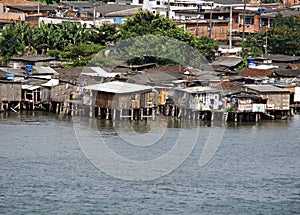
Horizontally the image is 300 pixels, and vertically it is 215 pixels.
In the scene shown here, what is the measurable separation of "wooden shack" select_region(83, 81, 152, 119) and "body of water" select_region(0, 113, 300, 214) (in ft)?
9.66

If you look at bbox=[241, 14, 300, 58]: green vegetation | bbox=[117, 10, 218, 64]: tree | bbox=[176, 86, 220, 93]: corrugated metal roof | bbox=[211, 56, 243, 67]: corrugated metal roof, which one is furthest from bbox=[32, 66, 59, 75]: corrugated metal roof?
bbox=[241, 14, 300, 58]: green vegetation

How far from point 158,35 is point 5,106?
36.4 ft

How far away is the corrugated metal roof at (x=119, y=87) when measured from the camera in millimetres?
34344

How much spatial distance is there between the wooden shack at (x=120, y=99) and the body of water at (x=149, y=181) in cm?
295

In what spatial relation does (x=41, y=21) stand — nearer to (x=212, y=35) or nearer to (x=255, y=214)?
(x=212, y=35)

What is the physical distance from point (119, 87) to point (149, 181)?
11722 millimetres

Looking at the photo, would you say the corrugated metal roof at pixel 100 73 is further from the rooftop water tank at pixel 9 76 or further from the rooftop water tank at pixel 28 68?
the rooftop water tank at pixel 9 76

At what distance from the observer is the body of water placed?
21.3 metres

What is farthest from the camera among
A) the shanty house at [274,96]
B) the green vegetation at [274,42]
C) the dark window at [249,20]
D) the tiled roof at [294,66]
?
the dark window at [249,20]

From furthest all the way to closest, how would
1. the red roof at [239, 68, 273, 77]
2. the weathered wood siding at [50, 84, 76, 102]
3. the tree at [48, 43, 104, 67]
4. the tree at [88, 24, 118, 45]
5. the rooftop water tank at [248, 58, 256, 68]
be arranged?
the tree at [88, 24, 118, 45], the tree at [48, 43, 104, 67], the rooftop water tank at [248, 58, 256, 68], the red roof at [239, 68, 273, 77], the weathered wood siding at [50, 84, 76, 102]

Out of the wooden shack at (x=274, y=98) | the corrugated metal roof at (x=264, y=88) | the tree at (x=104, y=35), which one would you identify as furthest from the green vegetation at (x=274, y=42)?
the wooden shack at (x=274, y=98)

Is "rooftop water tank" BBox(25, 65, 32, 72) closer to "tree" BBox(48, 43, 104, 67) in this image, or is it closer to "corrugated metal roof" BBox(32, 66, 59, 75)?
"corrugated metal roof" BBox(32, 66, 59, 75)

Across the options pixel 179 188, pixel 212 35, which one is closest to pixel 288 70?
pixel 212 35

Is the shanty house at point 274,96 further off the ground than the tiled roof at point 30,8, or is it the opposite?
the tiled roof at point 30,8
